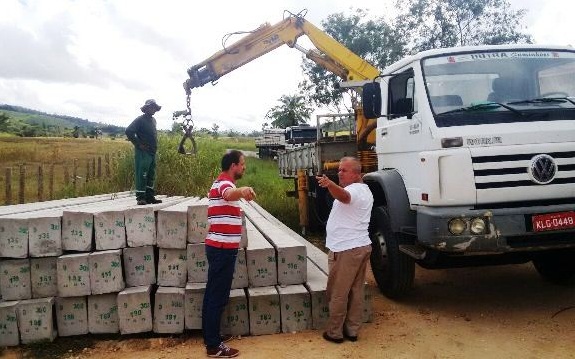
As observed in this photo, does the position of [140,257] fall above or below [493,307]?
above

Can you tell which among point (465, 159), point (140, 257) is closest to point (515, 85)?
point (465, 159)

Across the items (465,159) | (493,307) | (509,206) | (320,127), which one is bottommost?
(493,307)

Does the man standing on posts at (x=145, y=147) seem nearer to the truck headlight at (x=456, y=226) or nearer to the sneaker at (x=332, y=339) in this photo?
the sneaker at (x=332, y=339)

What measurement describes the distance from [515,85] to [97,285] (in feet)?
14.5

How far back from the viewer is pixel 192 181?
1274 centimetres

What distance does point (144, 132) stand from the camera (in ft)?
20.7

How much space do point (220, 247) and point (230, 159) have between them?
74 cm

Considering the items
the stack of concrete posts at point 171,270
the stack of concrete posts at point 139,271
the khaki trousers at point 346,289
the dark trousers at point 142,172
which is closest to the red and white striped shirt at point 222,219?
the stack of concrete posts at point 171,270

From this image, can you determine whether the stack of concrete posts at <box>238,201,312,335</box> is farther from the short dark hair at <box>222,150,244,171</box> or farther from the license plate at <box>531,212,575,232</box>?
the license plate at <box>531,212,575,232</box>

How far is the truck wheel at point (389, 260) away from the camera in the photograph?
5184 mm

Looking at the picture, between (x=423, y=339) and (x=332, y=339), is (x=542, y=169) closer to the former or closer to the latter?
(x=423, y=339)

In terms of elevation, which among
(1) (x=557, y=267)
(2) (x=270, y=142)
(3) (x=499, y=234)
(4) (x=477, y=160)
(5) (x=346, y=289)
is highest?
(2) (x=270, y=142)

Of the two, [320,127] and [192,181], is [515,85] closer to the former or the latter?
[320,127]

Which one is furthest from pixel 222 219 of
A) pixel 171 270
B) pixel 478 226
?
pixel 478 226
